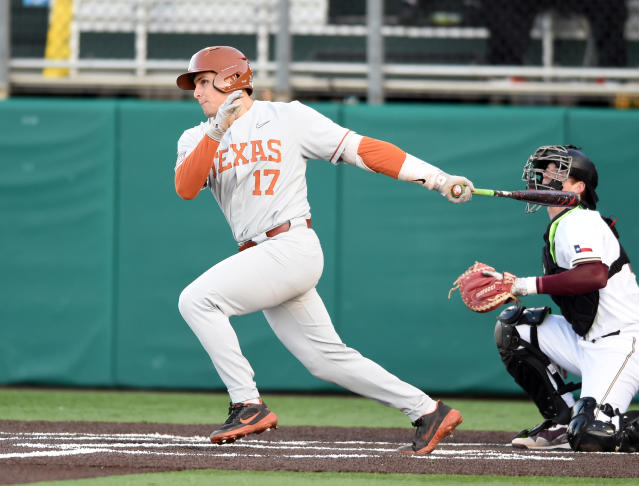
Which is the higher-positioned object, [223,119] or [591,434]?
[223,119]

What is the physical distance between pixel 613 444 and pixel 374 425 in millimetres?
1877

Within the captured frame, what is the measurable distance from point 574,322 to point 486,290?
0.55 meters

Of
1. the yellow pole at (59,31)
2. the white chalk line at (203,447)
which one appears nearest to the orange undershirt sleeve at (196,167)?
the white chalk line at (203,447)

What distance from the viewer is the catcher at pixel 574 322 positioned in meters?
5.18

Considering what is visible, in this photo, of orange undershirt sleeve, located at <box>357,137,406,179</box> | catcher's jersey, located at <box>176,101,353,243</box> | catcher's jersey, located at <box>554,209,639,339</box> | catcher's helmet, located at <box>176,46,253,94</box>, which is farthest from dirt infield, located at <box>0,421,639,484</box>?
catcher's helmet, located at <box>176,46,253,94</box>

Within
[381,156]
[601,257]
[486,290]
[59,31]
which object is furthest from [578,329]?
[59,31]

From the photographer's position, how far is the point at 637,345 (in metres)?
5.39

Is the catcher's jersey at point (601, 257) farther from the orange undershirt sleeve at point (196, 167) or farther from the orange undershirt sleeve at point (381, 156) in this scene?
the orange undershirt sleeve at point (196, 167)

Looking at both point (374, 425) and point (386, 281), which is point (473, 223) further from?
point (374, 425)

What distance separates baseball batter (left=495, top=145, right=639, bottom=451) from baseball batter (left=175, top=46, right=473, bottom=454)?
29.6 inches

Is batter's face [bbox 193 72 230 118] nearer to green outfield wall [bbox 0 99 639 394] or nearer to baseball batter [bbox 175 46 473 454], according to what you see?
baseball batter [bbox 175 46 473 454]

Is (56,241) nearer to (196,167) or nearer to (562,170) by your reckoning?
(196,167)

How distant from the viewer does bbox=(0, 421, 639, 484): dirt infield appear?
4141 mm

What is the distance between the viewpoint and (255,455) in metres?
4.57
